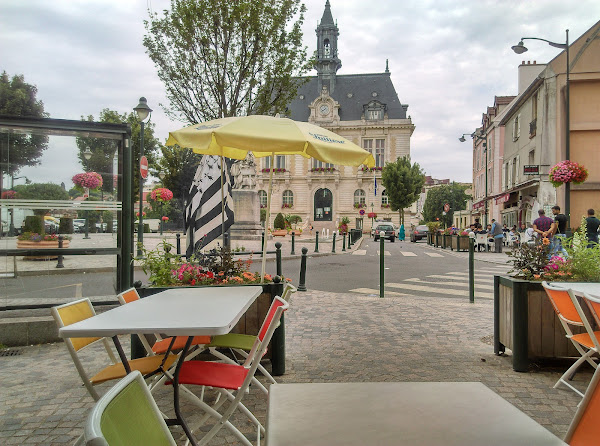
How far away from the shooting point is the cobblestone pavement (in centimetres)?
343

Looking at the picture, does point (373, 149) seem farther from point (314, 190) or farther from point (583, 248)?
point (583, 248)

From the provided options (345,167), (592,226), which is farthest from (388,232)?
(345,167)

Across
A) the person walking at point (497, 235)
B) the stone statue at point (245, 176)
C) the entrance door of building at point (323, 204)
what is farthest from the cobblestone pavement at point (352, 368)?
the entrance door of building at point (323, 204)

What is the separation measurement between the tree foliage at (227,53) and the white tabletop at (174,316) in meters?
13.4

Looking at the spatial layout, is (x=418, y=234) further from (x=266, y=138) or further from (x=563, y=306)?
(x=266, y=138)

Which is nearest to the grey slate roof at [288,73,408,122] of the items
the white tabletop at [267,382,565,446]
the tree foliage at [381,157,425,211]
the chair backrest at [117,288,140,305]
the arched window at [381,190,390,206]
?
the arched window at [381,190,390,206]

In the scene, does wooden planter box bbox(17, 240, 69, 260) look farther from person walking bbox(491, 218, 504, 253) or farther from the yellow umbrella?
person walking bbox(491, 218, 504, 253)

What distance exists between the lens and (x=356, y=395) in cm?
159

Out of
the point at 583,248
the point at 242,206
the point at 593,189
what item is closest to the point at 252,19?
the point at 242,206

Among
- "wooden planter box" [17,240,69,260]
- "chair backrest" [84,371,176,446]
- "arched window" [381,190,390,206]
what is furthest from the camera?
"arched window" [381,190,390,206]

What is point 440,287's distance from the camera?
10.9 metres

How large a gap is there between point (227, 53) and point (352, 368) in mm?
13857

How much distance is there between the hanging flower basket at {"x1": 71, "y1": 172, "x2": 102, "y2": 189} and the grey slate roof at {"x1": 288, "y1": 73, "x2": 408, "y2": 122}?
56.1 m

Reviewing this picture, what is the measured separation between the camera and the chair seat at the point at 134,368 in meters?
2.85
